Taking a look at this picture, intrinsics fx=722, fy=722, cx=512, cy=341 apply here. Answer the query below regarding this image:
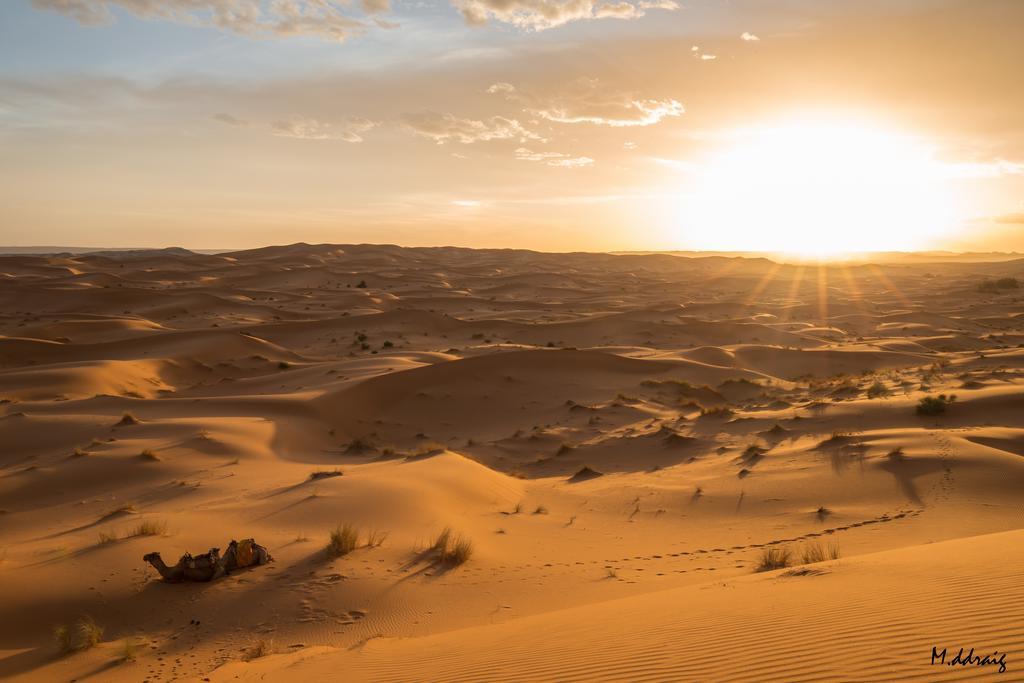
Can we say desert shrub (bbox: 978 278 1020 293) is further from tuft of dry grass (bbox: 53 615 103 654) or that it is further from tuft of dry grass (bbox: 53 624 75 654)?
tuft of dry grass (bbox: 53 624 75 654)

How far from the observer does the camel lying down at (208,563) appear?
21.5 feet

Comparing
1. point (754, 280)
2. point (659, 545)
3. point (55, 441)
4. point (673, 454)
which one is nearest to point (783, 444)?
point (673, 454)

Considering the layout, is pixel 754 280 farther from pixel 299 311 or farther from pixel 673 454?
pixel 673 454

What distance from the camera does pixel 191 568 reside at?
6.64m

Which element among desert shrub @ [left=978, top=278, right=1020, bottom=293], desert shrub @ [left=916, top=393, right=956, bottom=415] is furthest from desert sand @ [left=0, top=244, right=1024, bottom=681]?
desert shrub @ [left=978, top=278, right=1020, bottom=293]

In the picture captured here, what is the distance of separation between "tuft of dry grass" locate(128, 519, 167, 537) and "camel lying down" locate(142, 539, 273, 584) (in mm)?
774

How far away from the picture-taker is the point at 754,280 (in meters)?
65.8

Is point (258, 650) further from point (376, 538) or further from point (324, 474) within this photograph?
point (324, 474)

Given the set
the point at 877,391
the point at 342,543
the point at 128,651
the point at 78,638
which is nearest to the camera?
the point at 128,651

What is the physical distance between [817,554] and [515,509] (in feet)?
13.4

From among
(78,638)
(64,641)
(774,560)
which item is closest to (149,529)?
(78,638)

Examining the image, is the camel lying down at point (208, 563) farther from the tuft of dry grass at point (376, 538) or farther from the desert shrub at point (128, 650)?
the tuft of dry grass at point (376, 538)

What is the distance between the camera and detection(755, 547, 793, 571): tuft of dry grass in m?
6.76

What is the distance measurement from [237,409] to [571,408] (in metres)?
8.01
